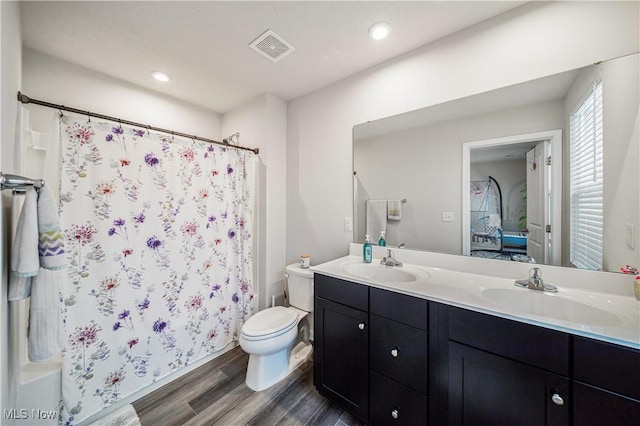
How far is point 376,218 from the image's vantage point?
185 cm

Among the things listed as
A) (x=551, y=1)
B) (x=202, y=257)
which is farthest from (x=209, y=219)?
(x=551, y=1)

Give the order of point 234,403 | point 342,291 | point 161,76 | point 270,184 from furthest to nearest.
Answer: point 270,184 → point 161,76 → point 234,403 → point 342,291

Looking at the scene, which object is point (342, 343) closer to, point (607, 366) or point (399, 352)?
point (399, 352)

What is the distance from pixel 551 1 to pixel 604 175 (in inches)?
37.8

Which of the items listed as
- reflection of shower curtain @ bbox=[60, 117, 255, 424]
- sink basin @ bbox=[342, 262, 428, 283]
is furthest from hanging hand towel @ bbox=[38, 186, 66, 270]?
sink basin @ bbox=[342, 262, 428, 283]

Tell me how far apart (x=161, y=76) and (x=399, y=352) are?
2716mm

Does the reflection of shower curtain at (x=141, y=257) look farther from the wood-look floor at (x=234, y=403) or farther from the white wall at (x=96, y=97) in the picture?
the white wall at (x=96, y=97)

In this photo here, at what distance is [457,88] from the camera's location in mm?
1485

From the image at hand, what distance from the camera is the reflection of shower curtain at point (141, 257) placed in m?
1.36

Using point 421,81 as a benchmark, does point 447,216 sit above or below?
below

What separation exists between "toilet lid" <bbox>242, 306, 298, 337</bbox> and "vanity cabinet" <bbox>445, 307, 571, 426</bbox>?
112cm

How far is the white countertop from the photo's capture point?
2.65 ft

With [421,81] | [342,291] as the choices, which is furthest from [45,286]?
[421,81]

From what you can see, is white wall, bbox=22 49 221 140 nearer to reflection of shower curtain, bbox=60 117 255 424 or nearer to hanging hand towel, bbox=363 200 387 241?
reflection of shower curtain, bbox=60 117 255 424
